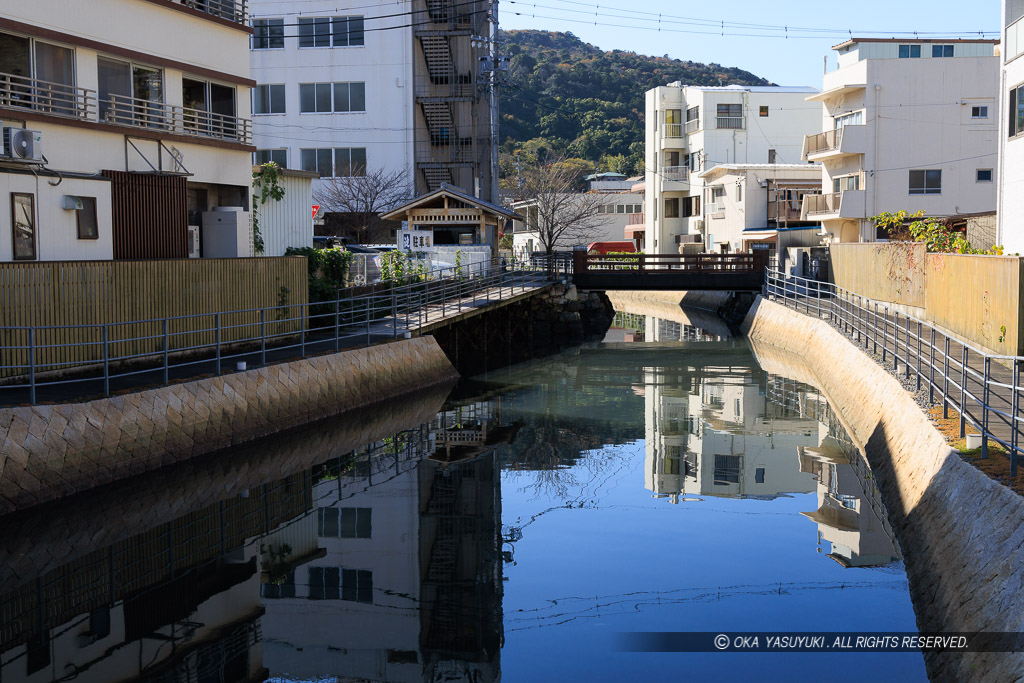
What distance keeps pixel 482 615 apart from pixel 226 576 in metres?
3.46

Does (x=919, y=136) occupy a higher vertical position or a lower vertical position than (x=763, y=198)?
higher

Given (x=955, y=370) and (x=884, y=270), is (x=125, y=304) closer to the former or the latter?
(x=955, y=370)

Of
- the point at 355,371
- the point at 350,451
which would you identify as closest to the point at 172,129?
the point at 355,371

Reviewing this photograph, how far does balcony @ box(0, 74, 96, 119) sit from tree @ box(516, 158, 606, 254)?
50.1 meters

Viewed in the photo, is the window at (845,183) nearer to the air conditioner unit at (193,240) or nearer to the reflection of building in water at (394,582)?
the air conditioner unit at (193,240)

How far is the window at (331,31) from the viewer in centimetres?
5150

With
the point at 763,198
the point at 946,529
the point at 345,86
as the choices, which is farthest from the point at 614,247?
the point at 946,529

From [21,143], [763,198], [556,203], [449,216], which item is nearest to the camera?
[21,143]

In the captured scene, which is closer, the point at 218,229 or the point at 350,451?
the point at 350,451

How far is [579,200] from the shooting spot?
7875 centimetres

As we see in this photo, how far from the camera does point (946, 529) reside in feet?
36.4

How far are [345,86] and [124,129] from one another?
31.3 meters

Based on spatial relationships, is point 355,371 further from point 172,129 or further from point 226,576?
point 226,576

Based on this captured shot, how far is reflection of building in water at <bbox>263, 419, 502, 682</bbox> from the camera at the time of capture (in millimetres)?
10609
